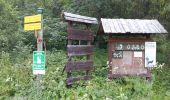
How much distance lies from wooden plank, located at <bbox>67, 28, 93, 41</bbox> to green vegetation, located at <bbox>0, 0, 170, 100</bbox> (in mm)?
1280

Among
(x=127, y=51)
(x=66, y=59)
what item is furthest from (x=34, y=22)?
(x=66, y=59)

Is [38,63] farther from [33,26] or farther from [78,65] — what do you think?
[78,65]

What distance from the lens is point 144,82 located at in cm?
1177

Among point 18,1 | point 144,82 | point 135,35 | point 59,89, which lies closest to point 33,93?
point 59,89

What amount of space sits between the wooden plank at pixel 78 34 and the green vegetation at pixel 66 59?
1280mm

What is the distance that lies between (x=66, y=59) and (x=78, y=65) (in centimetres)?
500

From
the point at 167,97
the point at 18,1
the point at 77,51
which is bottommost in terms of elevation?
the point at 167,97

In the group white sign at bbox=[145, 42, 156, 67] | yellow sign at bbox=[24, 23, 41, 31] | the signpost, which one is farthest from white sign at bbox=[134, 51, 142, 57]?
yellow sign at bbox=[24, 23, 41, 31]

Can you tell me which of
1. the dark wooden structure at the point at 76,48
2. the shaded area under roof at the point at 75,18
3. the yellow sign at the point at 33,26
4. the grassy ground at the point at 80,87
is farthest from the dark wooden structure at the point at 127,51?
the yellow sign at the point at 33,26

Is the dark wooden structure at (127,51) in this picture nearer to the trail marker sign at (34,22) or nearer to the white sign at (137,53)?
the white sign at (137,53)

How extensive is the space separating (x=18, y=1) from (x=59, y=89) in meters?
19.0

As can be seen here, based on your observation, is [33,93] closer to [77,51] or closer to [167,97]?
[77,51]

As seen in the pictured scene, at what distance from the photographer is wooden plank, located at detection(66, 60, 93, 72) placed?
1119 centimetres

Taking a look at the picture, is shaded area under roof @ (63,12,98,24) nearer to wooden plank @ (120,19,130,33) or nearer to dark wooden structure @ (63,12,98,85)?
dark wooden structure @ (63,12,98,85)
